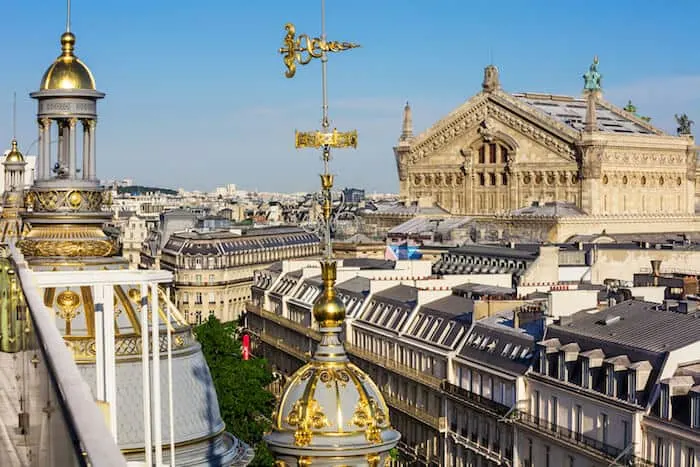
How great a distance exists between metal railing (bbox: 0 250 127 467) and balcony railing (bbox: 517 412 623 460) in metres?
32.5

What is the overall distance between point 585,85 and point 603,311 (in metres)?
97.0

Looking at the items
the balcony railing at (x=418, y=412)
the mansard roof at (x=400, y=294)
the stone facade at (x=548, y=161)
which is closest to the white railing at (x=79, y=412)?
the balcony railing at (x=418, y=412)

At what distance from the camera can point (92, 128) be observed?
18.3 m

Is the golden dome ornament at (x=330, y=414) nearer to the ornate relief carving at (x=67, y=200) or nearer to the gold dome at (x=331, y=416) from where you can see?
the gold dome at (x=331, y=416)

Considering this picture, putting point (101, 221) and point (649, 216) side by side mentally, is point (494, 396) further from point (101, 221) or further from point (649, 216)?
point (649, 216)

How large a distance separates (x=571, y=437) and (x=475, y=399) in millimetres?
9793

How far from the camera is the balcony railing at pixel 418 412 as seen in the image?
58.6 metres

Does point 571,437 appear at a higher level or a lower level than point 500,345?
lower

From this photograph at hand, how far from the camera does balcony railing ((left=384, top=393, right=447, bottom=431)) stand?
58.6m

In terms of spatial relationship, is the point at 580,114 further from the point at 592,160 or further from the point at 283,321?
the point at 283,321

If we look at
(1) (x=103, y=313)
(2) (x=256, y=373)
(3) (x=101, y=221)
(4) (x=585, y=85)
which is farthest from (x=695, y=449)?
(4) (x=585, y=85)

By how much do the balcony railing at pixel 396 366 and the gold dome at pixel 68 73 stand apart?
1663 inches

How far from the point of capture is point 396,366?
6581 cm

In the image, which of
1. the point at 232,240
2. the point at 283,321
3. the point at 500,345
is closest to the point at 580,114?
the point at 232,240
